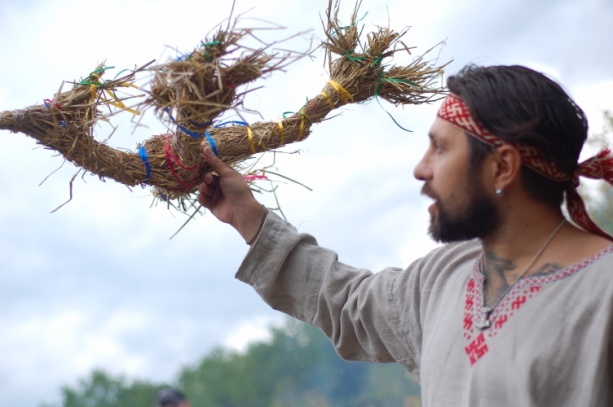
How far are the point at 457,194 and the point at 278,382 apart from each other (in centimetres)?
2807

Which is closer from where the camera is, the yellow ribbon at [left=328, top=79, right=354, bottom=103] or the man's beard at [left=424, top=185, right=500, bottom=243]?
the man's beard at [left=424, top=185, right=500, bottom=243]

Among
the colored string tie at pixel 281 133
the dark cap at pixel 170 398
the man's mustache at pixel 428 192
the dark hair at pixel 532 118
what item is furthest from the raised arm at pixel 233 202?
the dark cap at pixel 170 398

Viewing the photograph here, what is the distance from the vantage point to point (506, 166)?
7.60 feet

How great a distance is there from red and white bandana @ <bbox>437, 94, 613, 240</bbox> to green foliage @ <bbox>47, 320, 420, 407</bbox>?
20.0 meters

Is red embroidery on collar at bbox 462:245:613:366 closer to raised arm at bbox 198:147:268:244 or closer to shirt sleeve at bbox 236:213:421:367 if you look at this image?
shirt sleeve at bbox 236:213:421:367

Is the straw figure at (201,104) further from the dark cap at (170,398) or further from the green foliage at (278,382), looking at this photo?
the green foliage at (278,382)

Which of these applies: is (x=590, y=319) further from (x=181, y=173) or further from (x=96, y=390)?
(x=96, y=390)

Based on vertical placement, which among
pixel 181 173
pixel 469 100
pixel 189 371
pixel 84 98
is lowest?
pixel 469 100

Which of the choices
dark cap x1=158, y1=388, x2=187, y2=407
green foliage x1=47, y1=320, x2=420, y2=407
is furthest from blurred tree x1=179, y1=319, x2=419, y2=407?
dark cap x1=158, y1=388, x2=187, y2=407

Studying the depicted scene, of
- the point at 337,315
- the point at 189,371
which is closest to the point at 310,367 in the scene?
the point at 189,371

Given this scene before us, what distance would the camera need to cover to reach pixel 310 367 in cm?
2712

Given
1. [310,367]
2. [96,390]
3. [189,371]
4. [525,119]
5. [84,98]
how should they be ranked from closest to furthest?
[525,119] → [84,98] → [310,367] → [189,371] → [96,390]

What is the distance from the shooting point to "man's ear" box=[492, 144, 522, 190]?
229 cm

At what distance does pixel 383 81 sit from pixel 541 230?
86cm
